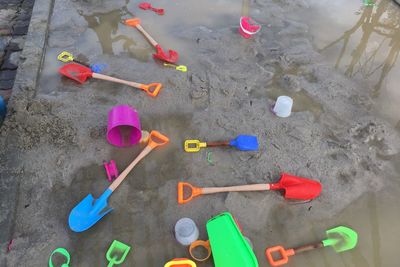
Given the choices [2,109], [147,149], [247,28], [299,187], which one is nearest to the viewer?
[299,187]

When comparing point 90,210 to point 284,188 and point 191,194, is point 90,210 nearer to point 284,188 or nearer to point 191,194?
point 191,194

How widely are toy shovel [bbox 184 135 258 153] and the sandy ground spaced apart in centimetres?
7

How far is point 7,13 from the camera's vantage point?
184 inches

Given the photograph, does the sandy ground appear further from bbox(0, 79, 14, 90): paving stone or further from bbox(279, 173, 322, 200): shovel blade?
bbox(0, 79, 14, 90): paving stone

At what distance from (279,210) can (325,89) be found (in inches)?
66.2

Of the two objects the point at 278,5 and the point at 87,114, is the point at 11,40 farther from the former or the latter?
the point at 278,5

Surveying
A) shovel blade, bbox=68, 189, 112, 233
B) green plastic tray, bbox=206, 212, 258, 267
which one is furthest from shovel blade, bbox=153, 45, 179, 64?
green plastic tray, bbox=206, 212, 258, 267

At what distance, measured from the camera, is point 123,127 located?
3072mm

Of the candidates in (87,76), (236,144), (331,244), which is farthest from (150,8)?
(331,244)

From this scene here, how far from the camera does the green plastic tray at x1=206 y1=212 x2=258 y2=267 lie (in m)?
2.02

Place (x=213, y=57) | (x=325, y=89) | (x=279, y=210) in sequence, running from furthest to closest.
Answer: (x=213, y=57)
(x=325, y=89)
(x=279, y=210)

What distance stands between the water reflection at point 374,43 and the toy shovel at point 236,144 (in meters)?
1.74

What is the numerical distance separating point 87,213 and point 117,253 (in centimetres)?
39

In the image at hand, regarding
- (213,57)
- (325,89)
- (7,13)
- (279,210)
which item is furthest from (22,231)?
(7,13)
